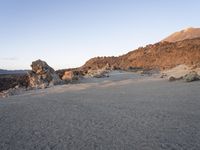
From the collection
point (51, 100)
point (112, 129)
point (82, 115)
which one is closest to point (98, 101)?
point (51, 100)

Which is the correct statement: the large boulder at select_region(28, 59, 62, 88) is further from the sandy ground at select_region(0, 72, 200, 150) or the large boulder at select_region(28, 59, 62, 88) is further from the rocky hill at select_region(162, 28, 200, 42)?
the rocky hill at select_region(162, 28, 200, 42)

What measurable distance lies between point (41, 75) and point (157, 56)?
85.0ft

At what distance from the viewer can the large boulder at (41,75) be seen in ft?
50.5

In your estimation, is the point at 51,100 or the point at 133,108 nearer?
the point at 133,108

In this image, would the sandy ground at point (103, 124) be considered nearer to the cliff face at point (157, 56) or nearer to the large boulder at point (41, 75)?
the large boulder at point (41, 75)

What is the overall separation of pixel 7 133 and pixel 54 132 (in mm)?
745

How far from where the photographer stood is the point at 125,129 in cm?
529

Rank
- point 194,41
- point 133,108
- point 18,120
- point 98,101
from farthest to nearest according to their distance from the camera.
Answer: point 194,41
point 98,101
point 133,108
point 18,120

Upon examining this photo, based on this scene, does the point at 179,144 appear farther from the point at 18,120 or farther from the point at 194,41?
the point at 194,41

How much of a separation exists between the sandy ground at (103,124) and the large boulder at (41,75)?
6921mm

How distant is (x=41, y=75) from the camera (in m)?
15.8

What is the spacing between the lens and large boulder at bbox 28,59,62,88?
1539 cm

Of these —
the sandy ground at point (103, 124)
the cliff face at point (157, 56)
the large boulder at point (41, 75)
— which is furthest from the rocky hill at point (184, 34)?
the sandy ground at point (103, 124)

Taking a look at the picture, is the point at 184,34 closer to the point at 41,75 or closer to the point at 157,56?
the point at 157,56
